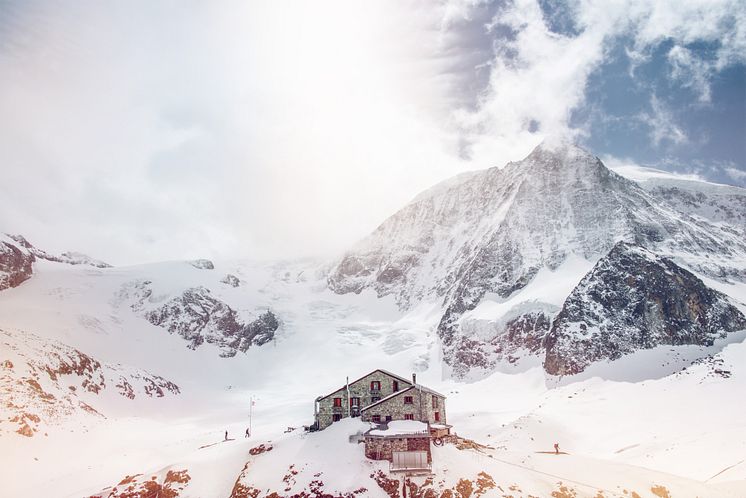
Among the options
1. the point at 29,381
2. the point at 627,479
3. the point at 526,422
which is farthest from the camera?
the point at 526,422

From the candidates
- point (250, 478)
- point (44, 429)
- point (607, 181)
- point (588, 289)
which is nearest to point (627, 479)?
point (250, 478)

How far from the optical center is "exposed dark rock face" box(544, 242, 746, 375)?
11669 centimetres

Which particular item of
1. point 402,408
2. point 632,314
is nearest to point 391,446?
point 402,408

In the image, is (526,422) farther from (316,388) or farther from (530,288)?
(530,288)

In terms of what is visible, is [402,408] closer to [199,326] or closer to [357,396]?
[357,396]

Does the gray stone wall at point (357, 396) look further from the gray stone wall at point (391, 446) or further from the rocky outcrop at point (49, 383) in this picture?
the rocky outcrop at point (49, 383)

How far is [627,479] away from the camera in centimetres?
4584

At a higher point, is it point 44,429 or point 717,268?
point 717,268

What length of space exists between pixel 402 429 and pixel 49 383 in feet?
225

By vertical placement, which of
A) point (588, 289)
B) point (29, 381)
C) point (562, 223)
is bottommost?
point (29, 381)

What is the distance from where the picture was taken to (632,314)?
12369 cm

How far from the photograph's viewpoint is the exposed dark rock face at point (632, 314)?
117 m

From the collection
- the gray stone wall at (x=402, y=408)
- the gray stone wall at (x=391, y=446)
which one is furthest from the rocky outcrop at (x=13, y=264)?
the gray stone wall at (x=391, y=446)

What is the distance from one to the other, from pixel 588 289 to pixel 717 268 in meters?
52.3
